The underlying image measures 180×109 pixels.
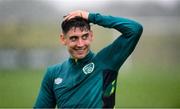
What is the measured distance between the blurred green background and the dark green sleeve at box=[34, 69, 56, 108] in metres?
12.1

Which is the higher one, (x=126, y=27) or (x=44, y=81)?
(x=126, y=27)

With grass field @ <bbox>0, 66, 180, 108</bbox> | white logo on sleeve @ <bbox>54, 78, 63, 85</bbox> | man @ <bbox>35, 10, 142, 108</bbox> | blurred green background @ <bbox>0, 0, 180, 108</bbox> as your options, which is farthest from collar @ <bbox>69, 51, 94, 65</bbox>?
blurred green background @ <bbox>0, 0, 180, 108</bbox>

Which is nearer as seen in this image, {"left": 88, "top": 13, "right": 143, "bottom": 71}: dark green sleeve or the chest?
the chest

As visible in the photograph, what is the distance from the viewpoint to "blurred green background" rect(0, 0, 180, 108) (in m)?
20.1

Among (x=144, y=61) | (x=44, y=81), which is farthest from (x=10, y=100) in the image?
(x=144, y=61)

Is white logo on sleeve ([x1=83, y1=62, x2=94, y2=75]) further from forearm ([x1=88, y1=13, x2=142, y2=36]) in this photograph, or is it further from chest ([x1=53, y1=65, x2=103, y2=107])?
forearm ([x1=88, y1=13, x2=142, y2=36])

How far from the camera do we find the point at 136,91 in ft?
57.4

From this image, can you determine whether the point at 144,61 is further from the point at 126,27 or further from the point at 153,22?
the point at 126,27

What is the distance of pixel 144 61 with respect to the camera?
27.1 meters

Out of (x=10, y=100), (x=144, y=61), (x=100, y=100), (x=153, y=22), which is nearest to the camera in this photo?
(x=100, y=100)

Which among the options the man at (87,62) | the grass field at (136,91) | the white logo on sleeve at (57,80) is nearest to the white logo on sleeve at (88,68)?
the man at (87,62)

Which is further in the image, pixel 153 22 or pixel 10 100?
pixel 153 22

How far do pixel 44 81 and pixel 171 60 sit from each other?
23.7 m

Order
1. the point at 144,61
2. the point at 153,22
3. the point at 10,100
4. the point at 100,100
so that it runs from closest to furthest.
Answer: the point at 100,100 → the point at 10,100 → the point at 144,61 → the point at 153,22
